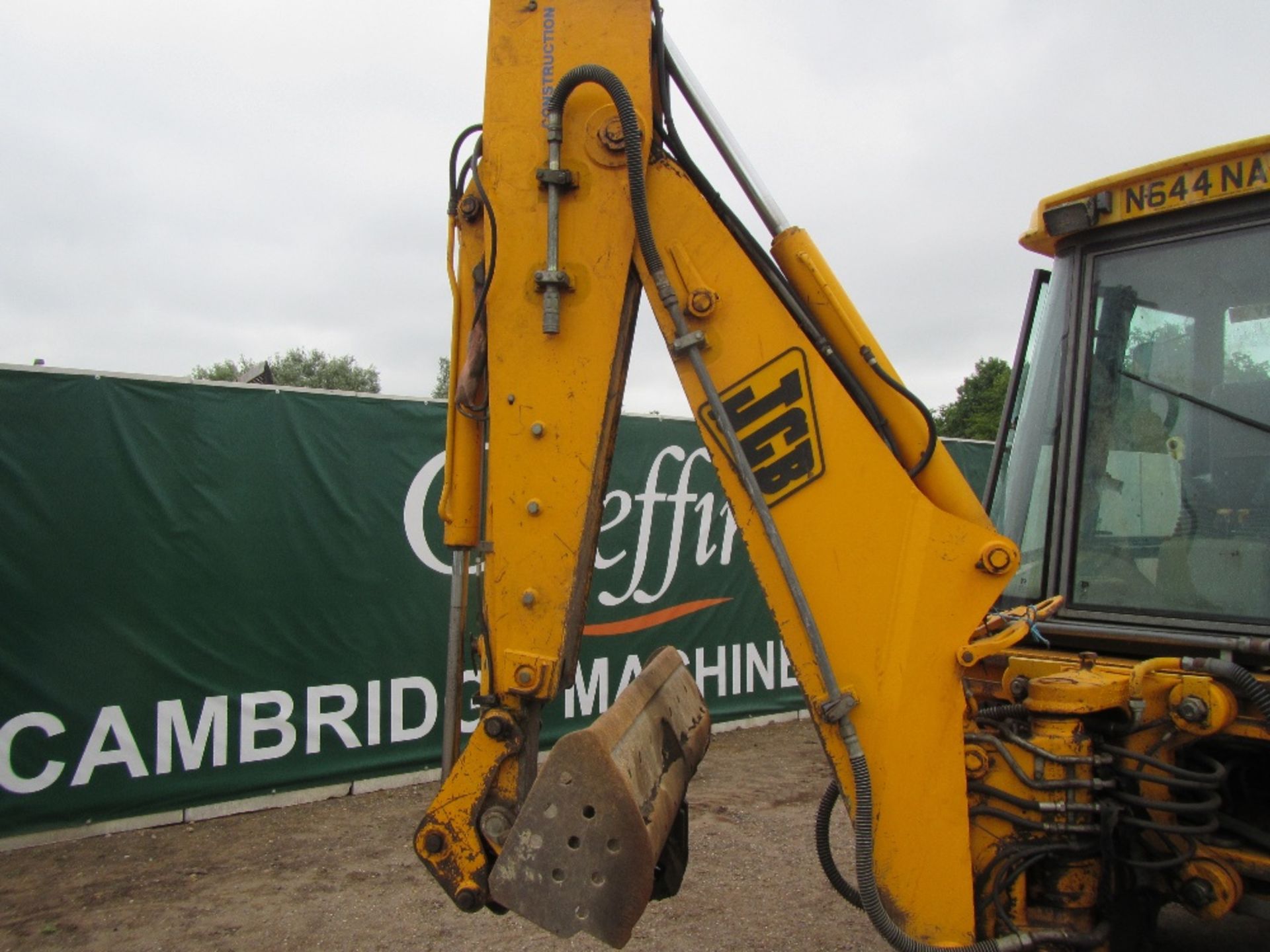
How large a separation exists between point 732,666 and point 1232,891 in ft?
17.4

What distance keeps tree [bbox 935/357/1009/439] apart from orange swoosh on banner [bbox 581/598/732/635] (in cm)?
2804

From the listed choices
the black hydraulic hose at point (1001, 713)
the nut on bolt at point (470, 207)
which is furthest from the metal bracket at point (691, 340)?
the black hydraulic hose at point (1001, 713)

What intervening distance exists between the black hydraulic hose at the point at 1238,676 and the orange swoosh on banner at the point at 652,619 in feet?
14.9

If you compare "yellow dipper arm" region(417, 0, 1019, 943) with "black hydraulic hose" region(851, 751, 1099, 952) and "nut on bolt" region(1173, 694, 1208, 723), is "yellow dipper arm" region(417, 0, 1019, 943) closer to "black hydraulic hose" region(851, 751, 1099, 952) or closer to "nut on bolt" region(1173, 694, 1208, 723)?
"black hydraulic hose" region(851, 751, 1099, 952)

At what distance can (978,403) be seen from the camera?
37281mm

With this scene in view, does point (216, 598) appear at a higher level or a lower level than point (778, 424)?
lower

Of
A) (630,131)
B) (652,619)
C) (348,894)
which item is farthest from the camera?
(652,619)

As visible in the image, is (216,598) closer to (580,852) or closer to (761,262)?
(580,852)

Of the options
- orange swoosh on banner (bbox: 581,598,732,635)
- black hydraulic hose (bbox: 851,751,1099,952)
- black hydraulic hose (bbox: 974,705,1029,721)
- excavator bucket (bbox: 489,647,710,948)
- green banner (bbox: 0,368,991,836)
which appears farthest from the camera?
orange swoosh on banner (bbox: 581,598,732,635)

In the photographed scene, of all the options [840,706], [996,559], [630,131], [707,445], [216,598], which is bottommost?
[216,598]

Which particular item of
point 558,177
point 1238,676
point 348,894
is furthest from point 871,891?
point 348,894

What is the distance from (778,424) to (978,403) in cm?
3686

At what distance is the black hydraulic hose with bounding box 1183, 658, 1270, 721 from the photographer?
2408 mm

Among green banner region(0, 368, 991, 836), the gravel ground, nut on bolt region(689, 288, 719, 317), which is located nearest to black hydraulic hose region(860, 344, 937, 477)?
nut on bolt region(689, 288, 719, 317)
